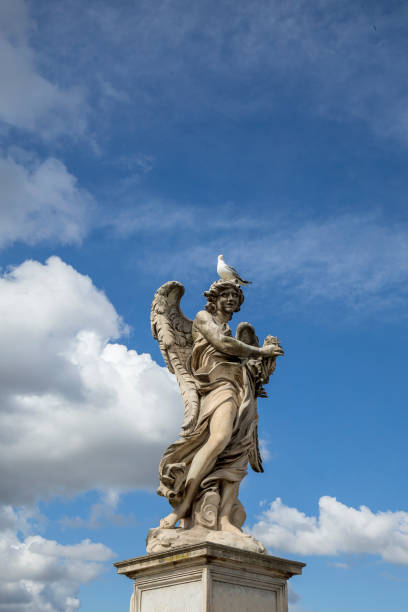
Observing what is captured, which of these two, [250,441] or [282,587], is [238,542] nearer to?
[282,587]

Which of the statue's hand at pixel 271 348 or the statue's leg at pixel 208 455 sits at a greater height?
the statue's hand at pixel 271 348

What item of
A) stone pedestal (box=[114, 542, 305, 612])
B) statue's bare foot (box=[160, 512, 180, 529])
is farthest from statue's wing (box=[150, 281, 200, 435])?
stone pedestal (box=[114, 542, 305, 612])

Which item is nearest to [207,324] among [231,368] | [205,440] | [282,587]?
[231,368]

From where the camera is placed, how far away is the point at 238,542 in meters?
9.49

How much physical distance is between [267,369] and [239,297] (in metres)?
1.28

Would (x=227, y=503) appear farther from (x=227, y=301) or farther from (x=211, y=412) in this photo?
(x=227, y=301)

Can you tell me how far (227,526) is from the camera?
9953 mm

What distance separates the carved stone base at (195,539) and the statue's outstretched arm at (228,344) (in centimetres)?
270

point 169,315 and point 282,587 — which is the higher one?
point 169,315

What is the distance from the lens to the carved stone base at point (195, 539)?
948cm

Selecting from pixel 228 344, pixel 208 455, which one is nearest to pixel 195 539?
pixel 208 455

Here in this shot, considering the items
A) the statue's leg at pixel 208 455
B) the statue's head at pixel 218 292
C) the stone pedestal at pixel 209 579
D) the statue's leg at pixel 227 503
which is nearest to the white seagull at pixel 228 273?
the statue's head at pixel 218 292

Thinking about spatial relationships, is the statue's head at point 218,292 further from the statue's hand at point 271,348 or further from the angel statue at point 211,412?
the statue's hand at point 271,348

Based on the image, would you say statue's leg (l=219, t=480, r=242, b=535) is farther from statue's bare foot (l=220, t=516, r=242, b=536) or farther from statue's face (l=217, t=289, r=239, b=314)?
statue's face (l=217, t=289, r=239, b=314)
